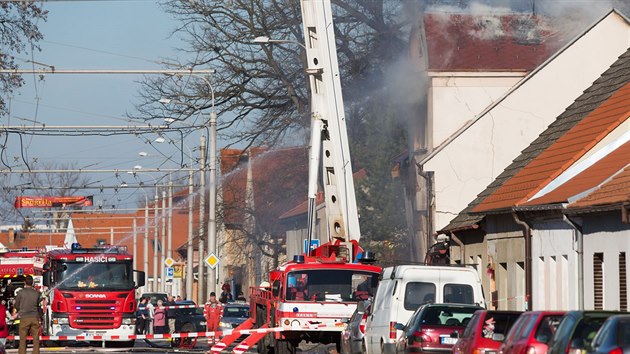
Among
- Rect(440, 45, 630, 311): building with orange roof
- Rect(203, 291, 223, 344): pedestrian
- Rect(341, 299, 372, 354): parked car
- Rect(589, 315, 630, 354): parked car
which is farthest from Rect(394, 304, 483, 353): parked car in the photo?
Rect(203, 291, 223, 344): pedestrian

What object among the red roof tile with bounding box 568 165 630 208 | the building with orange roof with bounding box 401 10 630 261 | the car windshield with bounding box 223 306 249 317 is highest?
the building with orange roof with bounding box 401 10 630 261

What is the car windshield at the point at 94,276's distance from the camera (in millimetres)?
39062

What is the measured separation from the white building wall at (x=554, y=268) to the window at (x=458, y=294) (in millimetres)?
4188

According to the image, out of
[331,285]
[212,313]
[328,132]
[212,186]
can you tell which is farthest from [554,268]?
[212,186]

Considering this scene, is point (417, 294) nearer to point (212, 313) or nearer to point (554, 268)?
point (554, 268)

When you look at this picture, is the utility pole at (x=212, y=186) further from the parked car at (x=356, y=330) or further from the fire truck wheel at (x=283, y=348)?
the parked car at (x=356, y=330)

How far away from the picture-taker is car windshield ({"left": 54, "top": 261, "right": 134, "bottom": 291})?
3906 cm

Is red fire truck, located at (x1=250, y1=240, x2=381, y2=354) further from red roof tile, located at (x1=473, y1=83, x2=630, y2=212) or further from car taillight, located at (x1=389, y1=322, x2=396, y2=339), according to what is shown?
car taillight, located at (x1=389, y1=322, x2=396, y2=339)

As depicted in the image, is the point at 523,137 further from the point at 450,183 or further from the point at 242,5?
the point at 242,5

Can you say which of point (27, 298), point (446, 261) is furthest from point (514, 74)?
point (27, 298)

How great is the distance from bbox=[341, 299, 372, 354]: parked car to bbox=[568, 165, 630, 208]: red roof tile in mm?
4375

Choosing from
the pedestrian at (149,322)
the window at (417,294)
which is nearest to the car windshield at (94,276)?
the pedestrian at (149,322)

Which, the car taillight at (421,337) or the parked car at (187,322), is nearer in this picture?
the car taillight at (421,337)

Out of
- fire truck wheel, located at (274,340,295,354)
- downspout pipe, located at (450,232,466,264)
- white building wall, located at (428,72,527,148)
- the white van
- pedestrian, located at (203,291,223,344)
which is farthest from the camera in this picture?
white building wall, located at (428,72,527,148)
